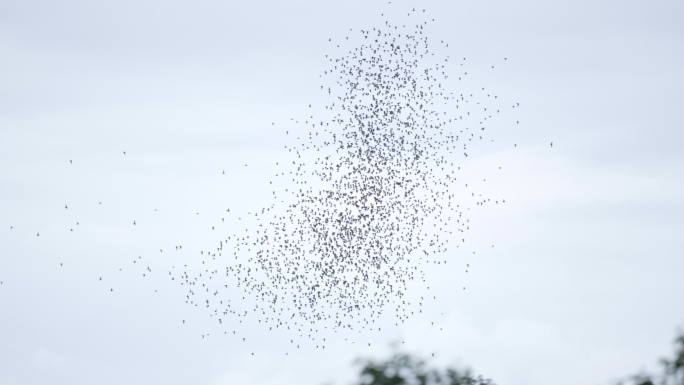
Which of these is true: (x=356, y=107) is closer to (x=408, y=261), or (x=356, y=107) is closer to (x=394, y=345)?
(x=408, y=261)

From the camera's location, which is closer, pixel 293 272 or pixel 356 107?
pixel 356 107

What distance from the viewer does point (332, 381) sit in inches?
1148

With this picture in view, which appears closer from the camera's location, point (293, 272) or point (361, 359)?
point (361, 359)

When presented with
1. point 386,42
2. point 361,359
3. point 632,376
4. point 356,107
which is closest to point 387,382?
point 361,359

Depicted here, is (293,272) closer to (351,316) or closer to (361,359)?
(351,316)

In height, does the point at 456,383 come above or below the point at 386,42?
below

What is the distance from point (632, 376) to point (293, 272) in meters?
18.9

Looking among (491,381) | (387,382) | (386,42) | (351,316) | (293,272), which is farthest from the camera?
(293,272)

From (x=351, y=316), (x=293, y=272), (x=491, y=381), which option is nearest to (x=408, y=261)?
(x=351, y=316)

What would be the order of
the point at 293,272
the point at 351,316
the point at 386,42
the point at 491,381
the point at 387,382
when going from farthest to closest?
the point at 293,272 < the point at 351,316 < the point at 386,42 < the point at 491,381 < the point at 387,382

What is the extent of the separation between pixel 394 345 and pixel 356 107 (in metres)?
17.2

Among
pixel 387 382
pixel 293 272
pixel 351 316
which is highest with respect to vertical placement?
pixel 293 272

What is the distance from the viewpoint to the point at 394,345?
28.6 m

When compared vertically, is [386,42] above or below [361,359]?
above
